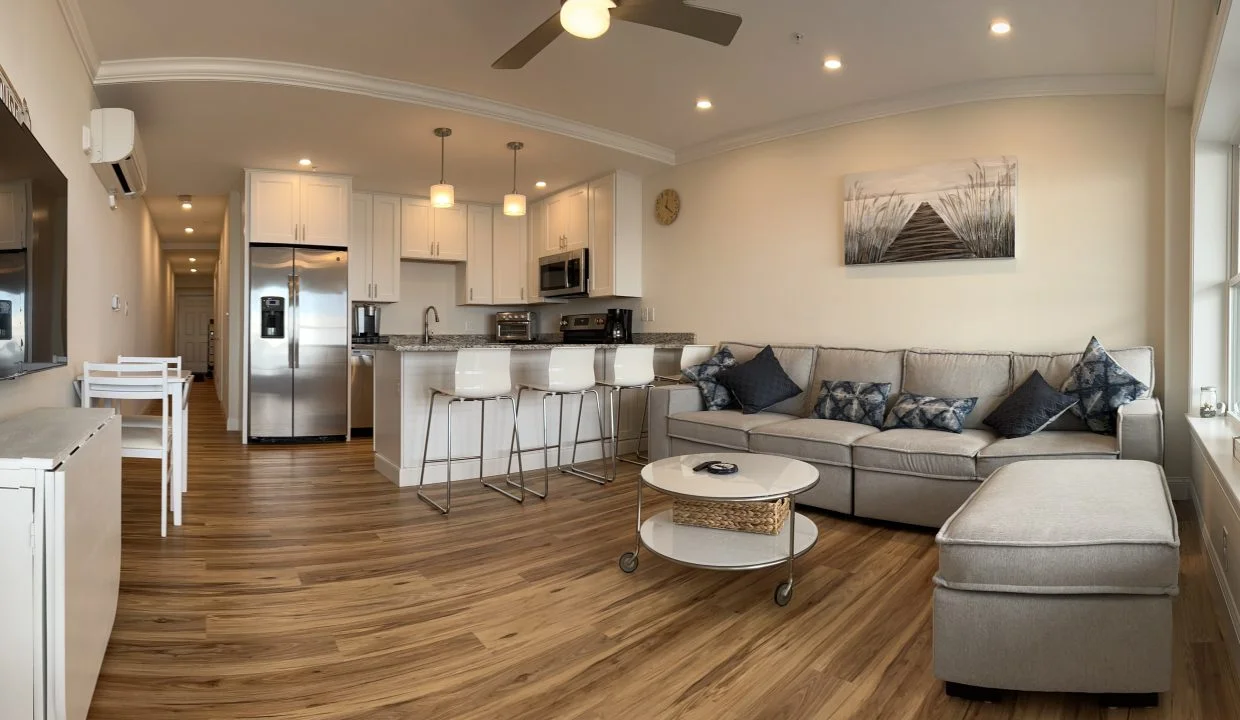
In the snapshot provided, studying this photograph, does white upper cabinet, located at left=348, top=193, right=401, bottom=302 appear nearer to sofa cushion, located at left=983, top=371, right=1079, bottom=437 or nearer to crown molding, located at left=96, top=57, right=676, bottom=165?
crown molding, located at left=96, top=57, right=676, bottom=165

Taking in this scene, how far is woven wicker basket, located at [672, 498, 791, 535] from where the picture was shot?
269cm

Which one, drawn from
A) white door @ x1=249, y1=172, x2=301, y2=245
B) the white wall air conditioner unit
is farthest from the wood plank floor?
white door @ x1=249, y1=172, x2=301, y2=245

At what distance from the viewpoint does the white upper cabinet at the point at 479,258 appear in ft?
23.0

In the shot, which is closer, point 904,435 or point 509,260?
point 904,435

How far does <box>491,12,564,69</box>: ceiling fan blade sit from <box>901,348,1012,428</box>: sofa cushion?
2781 millimetres

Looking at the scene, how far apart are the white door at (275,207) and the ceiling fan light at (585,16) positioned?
435 cm

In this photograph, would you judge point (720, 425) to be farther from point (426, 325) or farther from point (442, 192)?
point (426, 325)

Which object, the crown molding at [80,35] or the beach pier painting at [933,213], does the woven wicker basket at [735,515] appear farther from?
the crown molding at [80,35]

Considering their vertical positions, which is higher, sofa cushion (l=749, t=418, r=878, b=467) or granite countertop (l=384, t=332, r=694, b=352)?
granite countertop (l=384, t=332, r=694, b=352)

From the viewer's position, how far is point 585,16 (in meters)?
2.29

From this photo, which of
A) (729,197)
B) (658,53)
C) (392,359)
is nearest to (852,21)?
(658,53)

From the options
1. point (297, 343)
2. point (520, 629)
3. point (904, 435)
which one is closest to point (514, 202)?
point (297, 343)

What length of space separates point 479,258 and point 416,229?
717mm

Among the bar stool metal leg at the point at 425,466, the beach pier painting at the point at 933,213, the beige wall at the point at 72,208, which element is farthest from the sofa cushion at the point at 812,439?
the beige wall at the point at 72,208
